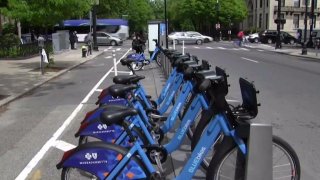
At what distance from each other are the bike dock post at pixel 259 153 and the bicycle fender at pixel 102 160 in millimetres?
884

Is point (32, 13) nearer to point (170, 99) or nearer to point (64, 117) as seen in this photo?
point (64, 117)

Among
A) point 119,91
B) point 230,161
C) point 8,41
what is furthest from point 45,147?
point 8,41

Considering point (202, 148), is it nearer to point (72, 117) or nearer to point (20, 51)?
point (72, 117)

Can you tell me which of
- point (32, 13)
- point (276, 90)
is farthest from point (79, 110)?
point (32, 13)

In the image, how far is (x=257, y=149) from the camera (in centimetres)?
372

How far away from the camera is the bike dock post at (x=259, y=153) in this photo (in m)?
3.67

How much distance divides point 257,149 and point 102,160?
1.28 meters

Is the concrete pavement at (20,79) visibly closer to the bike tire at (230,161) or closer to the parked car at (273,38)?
the bike tire at (230,161)

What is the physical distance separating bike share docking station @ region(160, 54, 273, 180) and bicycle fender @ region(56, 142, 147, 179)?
88 cm

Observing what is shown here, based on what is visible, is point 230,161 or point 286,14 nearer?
point 230,161

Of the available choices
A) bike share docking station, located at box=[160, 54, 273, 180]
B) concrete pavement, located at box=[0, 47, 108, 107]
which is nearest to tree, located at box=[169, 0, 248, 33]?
concrete pavement, located at box=[0, 47, 108, 107]

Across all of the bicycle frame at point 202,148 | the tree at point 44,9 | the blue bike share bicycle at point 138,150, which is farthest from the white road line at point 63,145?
the tree at point 44,9

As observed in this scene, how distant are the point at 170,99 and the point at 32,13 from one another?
43.7 ft

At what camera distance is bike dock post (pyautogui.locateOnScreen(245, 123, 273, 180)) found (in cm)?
367
